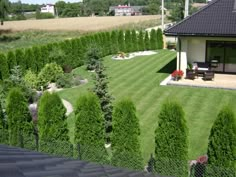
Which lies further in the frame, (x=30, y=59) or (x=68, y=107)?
(x=30, y=59)

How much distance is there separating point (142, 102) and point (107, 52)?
15.4m

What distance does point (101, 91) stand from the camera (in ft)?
44.1

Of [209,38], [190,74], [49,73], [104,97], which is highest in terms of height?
A: [209,38]

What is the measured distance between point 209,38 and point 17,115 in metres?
13.8

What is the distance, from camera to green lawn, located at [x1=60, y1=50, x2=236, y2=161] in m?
12.8

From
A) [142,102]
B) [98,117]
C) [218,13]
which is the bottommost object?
[142,102]

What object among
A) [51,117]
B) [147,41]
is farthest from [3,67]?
[147,41]

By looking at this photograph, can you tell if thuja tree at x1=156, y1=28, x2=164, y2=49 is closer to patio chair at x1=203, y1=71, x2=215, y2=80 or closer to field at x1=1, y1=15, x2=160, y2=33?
patio chair at x1=203, y1=71, x2=215, y2=80

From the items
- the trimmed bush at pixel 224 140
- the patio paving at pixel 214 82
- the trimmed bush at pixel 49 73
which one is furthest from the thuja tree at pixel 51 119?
the patio paving at pixel 214 82

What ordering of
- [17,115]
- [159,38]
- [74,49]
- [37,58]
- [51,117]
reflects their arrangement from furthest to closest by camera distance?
[159,38] < [74,49] < [37,58] < [17,115] < [51,117]

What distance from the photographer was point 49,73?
21.8m

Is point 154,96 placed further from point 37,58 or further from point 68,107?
point 37,58

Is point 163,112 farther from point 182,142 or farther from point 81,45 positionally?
point 81,45

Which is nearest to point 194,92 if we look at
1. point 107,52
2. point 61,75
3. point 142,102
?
point 142,102
